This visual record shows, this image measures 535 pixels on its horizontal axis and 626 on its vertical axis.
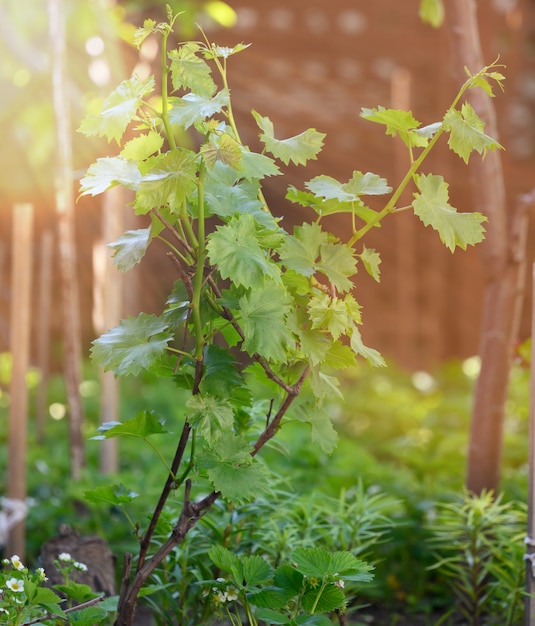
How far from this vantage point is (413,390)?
569cm

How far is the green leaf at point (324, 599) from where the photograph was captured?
4.96 ft

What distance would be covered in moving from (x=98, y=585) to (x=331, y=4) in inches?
225

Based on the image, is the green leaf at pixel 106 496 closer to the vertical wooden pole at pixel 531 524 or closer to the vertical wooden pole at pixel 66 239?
the vertical wooden pole at pixel 531 524

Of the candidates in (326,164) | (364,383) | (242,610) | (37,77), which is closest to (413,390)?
(364,383)

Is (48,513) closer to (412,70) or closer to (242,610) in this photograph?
(242,610)

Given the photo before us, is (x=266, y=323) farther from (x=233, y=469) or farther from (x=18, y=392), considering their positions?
(x=18, y=392)

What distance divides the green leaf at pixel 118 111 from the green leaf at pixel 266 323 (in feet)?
1.06

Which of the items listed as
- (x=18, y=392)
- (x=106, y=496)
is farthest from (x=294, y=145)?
(x=18, y=392)

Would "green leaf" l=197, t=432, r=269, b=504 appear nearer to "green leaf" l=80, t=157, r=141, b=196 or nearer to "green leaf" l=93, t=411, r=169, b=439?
"green leaf" l=93, t=411, r=169, b=439

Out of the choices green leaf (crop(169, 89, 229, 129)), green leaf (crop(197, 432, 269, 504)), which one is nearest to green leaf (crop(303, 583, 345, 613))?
green leaf (crop(197, 432, 269, 504))

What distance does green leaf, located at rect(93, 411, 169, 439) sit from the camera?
147 cm

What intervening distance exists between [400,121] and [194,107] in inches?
12.9

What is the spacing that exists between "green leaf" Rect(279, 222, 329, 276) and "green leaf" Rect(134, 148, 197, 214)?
19cm

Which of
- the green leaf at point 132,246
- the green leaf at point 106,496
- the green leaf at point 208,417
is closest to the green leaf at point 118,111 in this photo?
the green leaf at point 132,246
